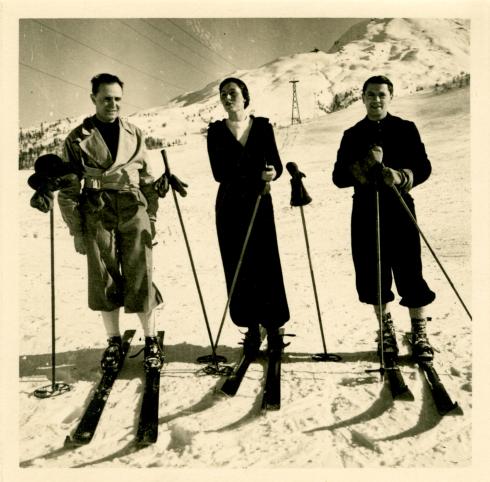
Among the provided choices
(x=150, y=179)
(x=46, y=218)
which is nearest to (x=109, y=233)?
(x=150, y=179)

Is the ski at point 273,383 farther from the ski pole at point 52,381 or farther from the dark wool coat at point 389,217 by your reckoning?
the ski pole at point 52,381

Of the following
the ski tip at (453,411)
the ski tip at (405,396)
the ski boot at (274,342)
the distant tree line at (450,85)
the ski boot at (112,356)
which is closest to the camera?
the ski tip at (453,411)

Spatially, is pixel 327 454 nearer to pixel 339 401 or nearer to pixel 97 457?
pixel 339 401

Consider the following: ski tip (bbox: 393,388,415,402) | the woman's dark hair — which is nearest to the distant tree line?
the woman's dark hair

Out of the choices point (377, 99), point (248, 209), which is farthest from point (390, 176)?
point (248, 209)

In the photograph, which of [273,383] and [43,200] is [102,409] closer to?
[273,383]

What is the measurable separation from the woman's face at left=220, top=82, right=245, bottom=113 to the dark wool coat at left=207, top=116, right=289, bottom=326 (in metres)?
0.16

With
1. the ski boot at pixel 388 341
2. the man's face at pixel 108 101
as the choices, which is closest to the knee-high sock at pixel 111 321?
the man's face at pixel 108 101

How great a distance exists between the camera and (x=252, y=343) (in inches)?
144

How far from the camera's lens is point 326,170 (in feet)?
32.8

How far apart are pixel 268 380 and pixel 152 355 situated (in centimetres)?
85

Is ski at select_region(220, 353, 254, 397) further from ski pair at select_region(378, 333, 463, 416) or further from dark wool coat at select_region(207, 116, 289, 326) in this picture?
ski pair at select_region(378, 333, 463, 416)

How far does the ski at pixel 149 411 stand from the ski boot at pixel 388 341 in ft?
5.15

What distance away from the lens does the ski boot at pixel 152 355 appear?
3.38 m
